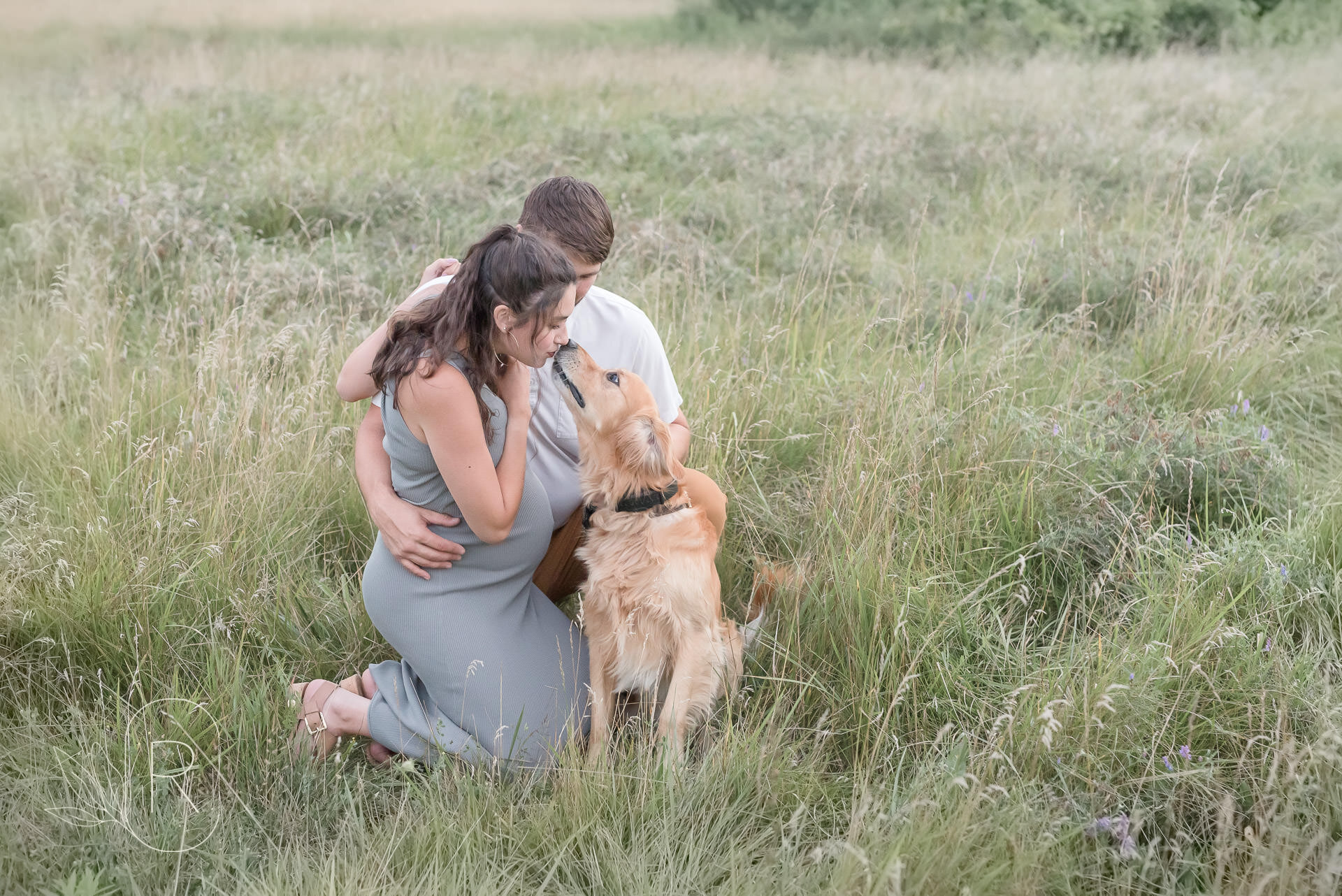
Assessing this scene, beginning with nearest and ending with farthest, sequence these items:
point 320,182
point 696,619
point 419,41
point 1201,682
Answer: point 1201,682
point 696,619
point 320,182
point 419,41

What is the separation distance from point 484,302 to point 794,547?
138 cm

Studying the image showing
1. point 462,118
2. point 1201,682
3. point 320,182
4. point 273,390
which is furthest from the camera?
point 462,118

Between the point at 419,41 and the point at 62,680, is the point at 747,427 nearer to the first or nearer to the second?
the point at 62,680

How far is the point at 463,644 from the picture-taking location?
260cm

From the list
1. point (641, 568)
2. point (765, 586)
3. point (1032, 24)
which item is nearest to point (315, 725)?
point (641, 568)

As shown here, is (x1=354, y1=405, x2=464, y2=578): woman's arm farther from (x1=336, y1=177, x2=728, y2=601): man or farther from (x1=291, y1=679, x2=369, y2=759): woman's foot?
(x1=291, y1=679, x2=369, y2=759): woman's foot

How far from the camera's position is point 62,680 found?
264cm

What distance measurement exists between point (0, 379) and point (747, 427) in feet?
9.88

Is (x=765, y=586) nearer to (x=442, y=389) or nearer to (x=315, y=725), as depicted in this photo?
(x=442, y=389)

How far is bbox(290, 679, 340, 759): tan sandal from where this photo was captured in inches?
95.0

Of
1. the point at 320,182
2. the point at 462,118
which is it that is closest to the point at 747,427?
the point at 320,182

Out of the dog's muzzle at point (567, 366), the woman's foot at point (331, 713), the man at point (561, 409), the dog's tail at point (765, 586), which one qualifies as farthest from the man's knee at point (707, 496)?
the woman's foot at point (331, 713)

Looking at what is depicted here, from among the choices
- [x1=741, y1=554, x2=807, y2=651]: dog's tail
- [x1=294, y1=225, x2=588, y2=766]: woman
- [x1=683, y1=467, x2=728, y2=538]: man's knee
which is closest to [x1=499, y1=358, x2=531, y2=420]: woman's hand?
[x1=294, y1=225, x2=588, y2=766]: woman

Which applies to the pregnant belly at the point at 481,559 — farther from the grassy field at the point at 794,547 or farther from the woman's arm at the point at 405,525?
the grassy field at the point at 794,547
